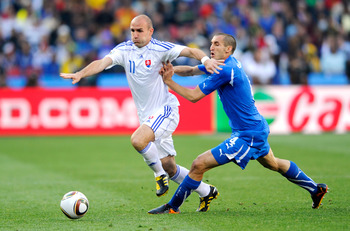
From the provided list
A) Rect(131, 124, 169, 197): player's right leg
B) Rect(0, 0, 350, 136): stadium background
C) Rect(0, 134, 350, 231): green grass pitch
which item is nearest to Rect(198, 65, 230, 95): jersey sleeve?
Rect(131, 124, 169, 197): player's right leg

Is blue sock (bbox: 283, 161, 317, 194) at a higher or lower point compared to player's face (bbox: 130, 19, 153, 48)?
lower

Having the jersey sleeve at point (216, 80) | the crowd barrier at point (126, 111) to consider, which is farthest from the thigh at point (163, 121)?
the crowd barrier at point (126, 111)

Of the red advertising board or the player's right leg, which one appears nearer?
the player's right leg

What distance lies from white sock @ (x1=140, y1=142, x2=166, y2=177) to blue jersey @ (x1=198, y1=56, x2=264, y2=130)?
1.04m

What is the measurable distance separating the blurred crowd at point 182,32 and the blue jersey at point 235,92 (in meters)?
12.1

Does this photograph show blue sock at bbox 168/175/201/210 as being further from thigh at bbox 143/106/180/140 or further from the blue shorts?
thigh at bbox 143/106/180/140

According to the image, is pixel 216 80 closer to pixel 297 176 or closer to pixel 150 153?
pixel 150 153

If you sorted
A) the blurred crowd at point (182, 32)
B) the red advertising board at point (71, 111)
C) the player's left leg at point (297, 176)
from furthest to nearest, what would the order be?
the blurred crowd at point (182, 32) < the red advertising board at point (71, 111) < the player's left leg at point (297, 176)

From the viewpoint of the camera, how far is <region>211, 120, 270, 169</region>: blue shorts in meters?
7.26

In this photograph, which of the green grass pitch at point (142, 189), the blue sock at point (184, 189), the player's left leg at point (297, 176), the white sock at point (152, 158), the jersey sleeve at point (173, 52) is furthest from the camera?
the jersey sleeve at point (173, 52)

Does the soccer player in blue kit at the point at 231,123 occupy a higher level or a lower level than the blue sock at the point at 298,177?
higher

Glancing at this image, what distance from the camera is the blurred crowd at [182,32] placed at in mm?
20062

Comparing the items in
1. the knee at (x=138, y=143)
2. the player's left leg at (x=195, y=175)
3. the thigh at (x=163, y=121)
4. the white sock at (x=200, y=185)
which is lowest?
the white sock at (x=200, y=185)

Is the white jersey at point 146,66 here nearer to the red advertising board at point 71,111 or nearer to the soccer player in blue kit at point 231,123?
the soccer player in blue kit at point 231,123
